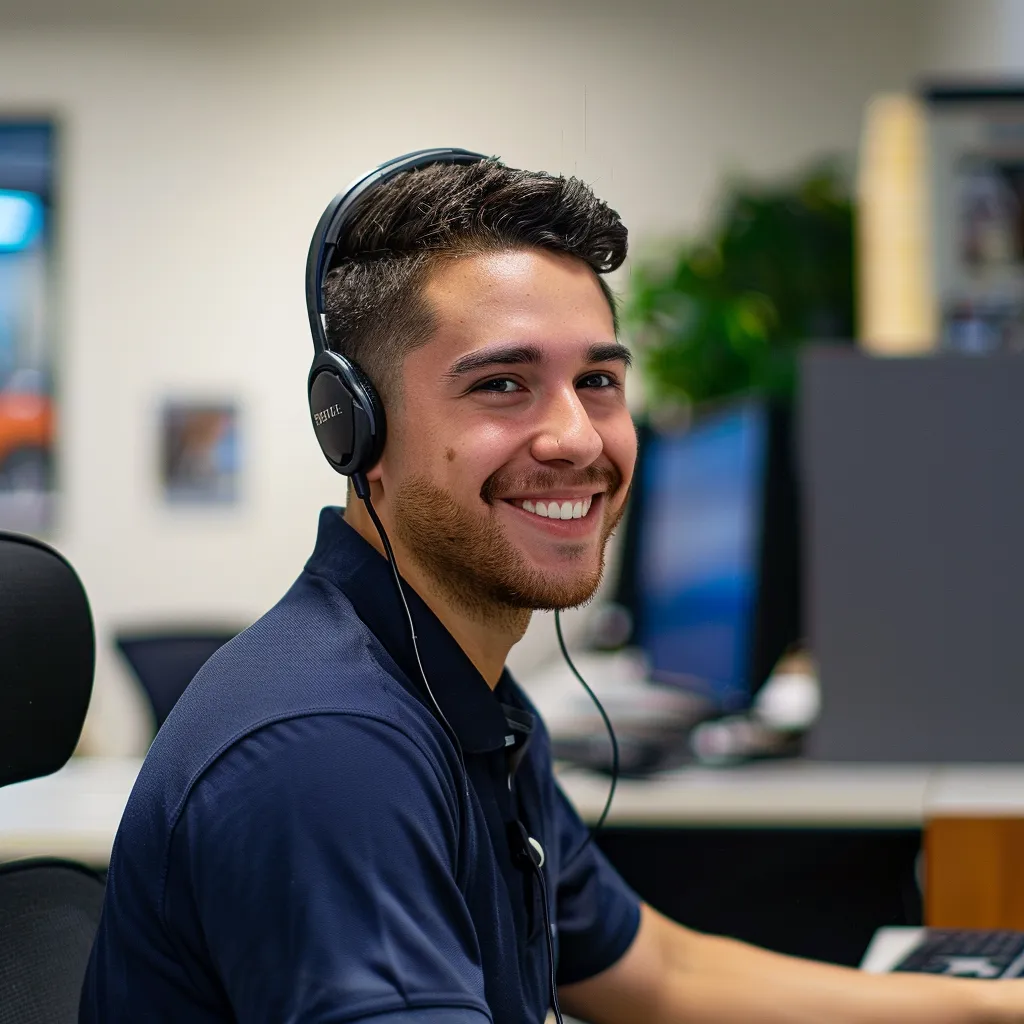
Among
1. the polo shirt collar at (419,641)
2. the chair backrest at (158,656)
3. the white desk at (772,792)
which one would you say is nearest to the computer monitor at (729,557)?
the white desk at (772,792)

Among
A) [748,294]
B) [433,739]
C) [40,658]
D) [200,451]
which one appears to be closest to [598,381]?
[433,739]

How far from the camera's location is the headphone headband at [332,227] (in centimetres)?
83

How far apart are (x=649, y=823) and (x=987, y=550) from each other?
0.52 m

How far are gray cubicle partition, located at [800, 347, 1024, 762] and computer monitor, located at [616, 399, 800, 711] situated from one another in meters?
0.06

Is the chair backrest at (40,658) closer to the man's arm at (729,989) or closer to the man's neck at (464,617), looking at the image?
the man's neck at (464,617)

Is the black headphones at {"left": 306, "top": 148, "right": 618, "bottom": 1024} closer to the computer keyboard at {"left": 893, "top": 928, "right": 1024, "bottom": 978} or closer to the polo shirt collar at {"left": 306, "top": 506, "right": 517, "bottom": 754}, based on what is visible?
the polo shirt collar at {"left": 306, "top": 506, "right": 517, "bottom": 754}

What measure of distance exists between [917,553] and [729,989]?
660 mm

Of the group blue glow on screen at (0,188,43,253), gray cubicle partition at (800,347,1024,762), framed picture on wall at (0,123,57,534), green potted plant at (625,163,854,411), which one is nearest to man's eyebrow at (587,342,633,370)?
gray cubicle partition at (800,347,1024,762)

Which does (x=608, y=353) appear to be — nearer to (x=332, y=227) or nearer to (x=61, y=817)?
(x=332, y=227)

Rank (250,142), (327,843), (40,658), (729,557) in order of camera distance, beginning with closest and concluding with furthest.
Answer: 1. (327,843)
2. (40,658)
3. (729,557)
4. (250,142)

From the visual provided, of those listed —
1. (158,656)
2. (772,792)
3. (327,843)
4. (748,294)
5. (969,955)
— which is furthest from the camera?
(748,294)

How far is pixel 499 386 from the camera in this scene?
80 cm

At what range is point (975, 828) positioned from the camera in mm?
1312

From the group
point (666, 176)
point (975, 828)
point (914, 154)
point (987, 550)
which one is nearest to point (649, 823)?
point (975, 828)
